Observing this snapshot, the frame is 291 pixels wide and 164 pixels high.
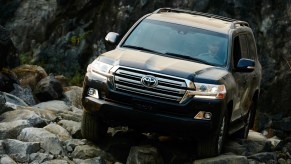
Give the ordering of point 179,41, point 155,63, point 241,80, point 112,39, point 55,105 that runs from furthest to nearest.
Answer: point 55,105 < point 241,80 < point 112,39 < point 179,41 < point 155,63

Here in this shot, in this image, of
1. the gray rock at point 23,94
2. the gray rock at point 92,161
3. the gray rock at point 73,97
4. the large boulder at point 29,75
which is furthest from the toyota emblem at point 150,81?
the large boulder at point 29,75

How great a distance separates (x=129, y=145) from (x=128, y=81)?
1.33 metres

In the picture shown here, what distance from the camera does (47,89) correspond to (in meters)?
16.1

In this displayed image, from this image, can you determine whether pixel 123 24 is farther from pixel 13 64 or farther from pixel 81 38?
pixel 13 64

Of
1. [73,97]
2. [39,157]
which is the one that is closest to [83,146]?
[39,157]

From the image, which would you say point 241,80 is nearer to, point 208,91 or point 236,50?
point 236,50

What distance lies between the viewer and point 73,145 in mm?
10836

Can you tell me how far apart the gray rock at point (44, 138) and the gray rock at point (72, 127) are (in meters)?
0.51

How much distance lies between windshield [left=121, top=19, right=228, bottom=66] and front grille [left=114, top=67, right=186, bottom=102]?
1136mm

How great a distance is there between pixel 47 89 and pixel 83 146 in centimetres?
551

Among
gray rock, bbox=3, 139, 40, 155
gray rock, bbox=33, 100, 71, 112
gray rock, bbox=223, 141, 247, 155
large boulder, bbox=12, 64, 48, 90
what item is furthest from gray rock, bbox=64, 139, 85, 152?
large boulder, bbox=12, 64, 48, 90

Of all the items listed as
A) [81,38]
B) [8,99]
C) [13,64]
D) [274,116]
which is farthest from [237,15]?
[8,99]

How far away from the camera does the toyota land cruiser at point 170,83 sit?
395 inches

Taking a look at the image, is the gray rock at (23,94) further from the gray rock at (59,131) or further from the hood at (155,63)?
the hood at (155,63)
